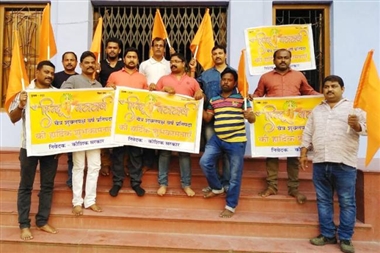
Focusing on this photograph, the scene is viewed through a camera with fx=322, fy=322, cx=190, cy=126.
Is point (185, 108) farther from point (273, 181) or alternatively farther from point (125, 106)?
point (273, 181)

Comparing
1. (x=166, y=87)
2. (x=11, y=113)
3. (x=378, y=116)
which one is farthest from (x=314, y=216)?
(x=11, y=113)

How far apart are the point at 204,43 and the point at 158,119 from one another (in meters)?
1.64

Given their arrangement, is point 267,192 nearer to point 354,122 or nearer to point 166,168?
point 166,168

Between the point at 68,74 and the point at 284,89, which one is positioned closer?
the point at 284,89

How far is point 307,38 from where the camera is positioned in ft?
15.4

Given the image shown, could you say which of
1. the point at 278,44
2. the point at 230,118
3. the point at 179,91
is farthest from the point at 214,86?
the point at 278,44

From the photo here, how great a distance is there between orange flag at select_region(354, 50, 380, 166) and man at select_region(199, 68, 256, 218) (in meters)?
1.22

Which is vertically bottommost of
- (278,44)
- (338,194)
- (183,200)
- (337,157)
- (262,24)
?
(183,200)

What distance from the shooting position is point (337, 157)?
3414 millimetres

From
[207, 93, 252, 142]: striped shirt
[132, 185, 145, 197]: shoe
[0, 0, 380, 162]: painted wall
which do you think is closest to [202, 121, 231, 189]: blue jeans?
[207, 93, 252, 142]: striped shirt

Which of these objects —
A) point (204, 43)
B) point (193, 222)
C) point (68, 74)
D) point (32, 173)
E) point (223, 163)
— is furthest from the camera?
point (204, 43)

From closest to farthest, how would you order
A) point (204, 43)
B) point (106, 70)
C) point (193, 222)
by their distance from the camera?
point (193, 222)
point (106, 70)
point (204, 43)

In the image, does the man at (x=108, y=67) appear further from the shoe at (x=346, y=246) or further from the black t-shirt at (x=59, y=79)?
the shoe at (x=346, y=246)

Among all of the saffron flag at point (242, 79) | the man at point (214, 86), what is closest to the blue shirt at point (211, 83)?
the man at point (214, 86)
